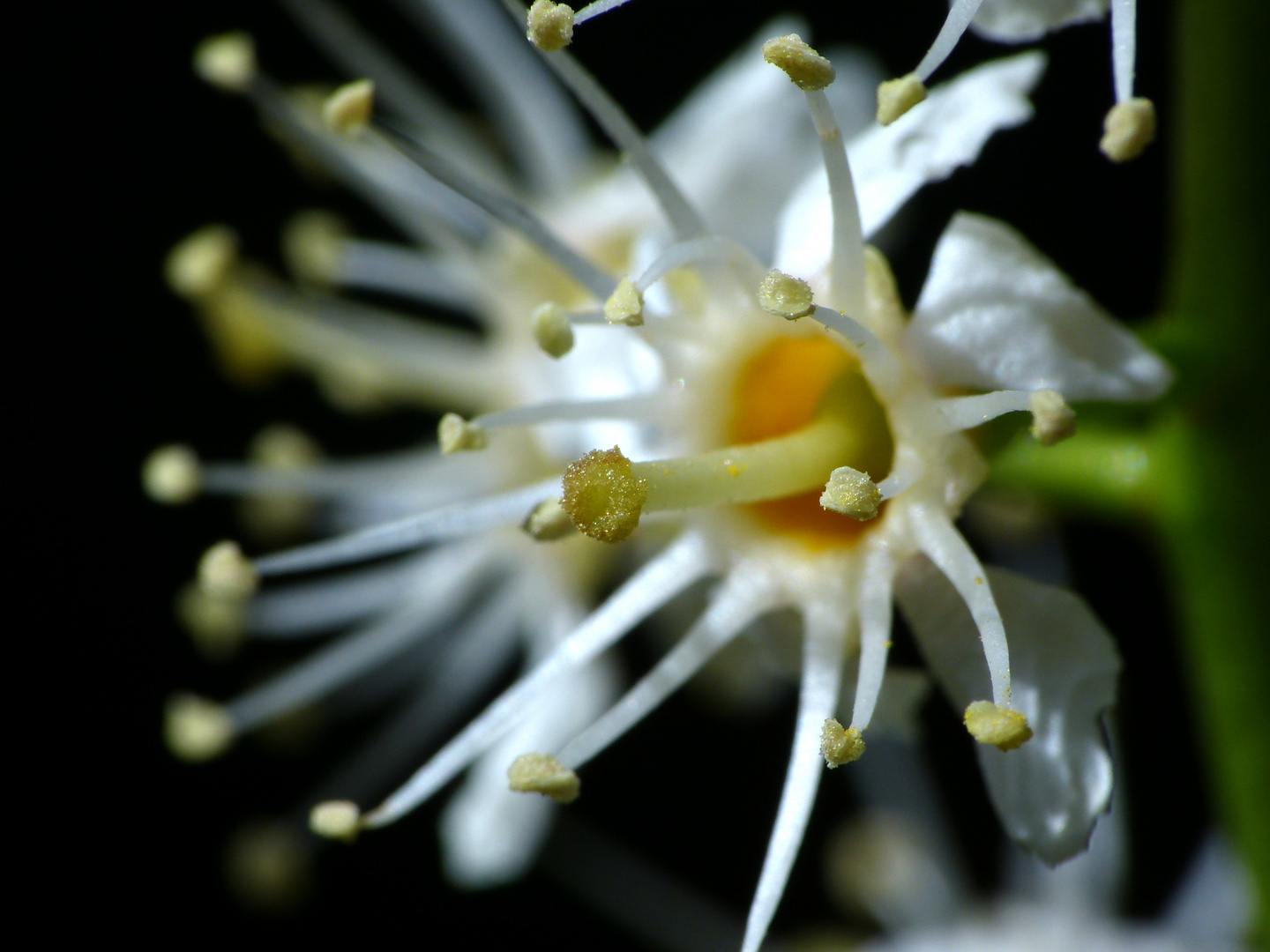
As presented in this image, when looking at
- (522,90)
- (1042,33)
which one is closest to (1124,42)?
(1042,33)

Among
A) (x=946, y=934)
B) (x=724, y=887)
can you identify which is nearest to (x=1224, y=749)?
(x=946, y=934)

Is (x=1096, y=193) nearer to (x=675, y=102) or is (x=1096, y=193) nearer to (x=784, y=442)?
(x=675, y=102)

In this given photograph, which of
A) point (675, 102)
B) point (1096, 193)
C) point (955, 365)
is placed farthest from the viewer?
point (675, 102)

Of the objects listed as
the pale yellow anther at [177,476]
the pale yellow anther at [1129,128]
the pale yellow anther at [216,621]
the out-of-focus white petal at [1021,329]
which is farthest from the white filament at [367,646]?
the pale yellow anther at [1129,128]

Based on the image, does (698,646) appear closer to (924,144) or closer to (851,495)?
(851,495)

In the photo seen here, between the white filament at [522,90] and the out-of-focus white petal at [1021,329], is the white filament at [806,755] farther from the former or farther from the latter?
the white filament at [522,90]
